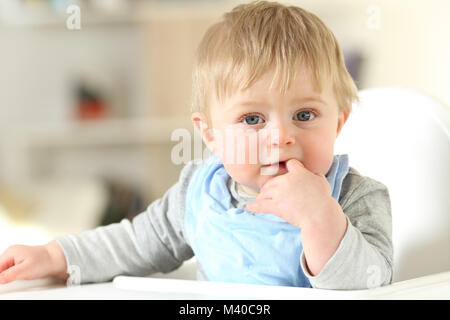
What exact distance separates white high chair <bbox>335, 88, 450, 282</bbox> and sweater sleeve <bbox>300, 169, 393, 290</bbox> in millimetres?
143

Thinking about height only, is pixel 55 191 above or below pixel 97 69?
below

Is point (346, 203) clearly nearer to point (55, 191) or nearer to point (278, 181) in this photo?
point (278, 181)

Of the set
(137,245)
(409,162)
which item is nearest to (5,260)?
(137,245)

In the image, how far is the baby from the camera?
23.0 inches

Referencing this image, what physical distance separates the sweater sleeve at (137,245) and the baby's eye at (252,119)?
20 cm

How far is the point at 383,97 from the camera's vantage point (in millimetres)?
913

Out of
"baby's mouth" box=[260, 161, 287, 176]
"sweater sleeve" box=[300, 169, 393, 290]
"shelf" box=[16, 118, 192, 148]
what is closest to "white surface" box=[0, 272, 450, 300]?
"sweater sleeve" box=[300, 169, 393, 290]

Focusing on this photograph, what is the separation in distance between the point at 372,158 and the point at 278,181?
32cm

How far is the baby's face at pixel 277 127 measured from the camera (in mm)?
629

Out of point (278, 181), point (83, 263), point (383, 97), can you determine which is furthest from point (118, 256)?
point (383, 97)

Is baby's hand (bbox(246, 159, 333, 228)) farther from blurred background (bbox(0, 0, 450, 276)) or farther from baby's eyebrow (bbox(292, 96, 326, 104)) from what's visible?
blurred background (bbox(0, 0, 450, 276))

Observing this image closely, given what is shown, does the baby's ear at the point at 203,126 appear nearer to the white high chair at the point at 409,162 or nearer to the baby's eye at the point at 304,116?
the baby's eye at the point at 304,116

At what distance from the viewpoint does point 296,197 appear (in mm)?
583

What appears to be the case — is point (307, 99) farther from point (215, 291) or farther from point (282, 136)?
point (215, 291)
